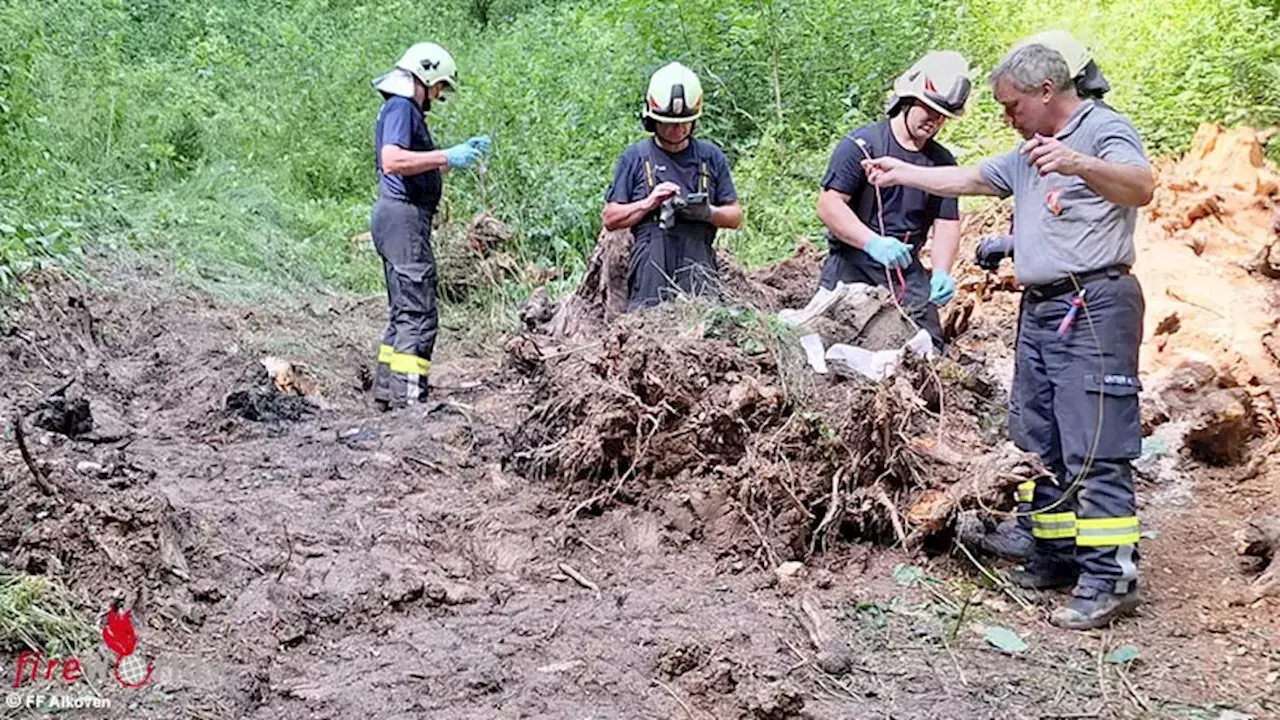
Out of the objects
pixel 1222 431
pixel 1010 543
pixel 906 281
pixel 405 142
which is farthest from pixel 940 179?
pixel 405 142

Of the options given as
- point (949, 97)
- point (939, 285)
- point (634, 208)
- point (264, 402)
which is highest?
point (949, 97)

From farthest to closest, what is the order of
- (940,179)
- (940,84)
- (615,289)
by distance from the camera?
(615,289), (940,84), (940,179)

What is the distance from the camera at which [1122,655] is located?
118 inches

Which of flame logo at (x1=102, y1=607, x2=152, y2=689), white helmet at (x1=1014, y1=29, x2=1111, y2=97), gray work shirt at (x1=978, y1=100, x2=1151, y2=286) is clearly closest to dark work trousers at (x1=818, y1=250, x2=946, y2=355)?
gray work shirt at (x1=978, y1=100, x2=1151, y2=286)

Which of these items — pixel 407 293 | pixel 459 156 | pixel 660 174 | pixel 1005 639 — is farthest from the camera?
pixel 407 293

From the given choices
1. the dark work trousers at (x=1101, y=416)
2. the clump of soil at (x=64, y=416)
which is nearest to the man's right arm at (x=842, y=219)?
the dark work trousers at (x=1101, y=416)

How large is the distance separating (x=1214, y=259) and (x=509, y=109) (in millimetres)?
6206

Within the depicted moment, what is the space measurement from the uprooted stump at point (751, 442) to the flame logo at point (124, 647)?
155 centimetres

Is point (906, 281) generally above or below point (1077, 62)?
below

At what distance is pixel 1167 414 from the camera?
4.67 metres

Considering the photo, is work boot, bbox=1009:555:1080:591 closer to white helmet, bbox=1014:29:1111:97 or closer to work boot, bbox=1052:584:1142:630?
work boot, bbox=1052:584:1142:630

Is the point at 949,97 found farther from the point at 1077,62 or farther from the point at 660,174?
the point at 660,174

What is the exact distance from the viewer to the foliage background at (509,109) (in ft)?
24.0

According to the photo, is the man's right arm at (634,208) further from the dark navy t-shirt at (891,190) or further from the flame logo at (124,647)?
the flame logo at (124,647)
